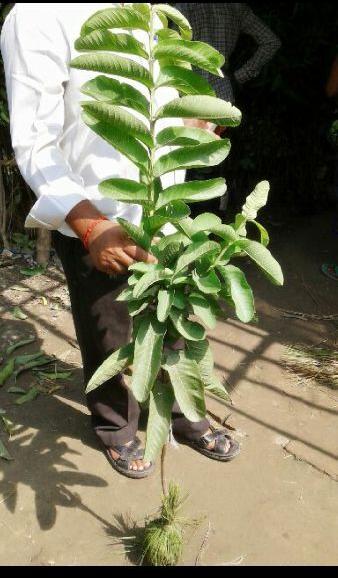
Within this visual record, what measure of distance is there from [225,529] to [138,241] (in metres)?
1.22

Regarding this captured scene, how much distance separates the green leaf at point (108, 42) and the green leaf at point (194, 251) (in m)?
0.49

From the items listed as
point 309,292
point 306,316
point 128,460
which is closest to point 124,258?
point 128,460

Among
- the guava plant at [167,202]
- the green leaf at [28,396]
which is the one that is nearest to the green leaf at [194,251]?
the guava plant at [167,202]

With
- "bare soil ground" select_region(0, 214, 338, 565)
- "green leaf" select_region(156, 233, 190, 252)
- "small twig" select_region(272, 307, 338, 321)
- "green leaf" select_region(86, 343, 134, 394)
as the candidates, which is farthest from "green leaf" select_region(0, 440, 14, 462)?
"small twig" select_region(272, 307, 338, 321)

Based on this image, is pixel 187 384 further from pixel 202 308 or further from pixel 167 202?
pixel 167 202

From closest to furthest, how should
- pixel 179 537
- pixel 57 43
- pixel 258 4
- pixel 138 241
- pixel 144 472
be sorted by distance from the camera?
pixel 138 241 → pixel 57 43 → pixel 179 537 → pixel 144 472 → pixel 258 4

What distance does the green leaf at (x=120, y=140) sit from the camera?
1.41m

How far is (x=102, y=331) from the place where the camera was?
212cm

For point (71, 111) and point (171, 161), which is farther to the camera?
point (71, 111)

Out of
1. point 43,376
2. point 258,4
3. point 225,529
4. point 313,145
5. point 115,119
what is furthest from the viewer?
point 313,145

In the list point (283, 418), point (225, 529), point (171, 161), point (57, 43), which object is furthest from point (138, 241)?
point (283, 418)

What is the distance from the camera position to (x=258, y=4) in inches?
173

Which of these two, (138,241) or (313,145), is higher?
(138,241)
